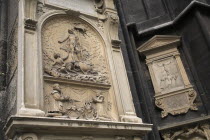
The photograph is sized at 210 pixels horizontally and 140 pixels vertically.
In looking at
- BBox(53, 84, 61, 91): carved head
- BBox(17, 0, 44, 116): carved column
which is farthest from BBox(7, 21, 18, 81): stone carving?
BBox(53, 84, 61, 91): carved head

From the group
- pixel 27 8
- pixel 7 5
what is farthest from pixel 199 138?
pixel 7 5

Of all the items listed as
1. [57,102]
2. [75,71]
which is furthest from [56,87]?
[75,71]

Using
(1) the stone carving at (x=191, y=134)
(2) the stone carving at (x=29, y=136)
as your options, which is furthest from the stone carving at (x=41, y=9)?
(1) the stone carving at (x=191, y=134)

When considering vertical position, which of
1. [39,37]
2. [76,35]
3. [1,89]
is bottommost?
[1,89]

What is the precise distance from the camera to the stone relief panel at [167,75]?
715 centimetres

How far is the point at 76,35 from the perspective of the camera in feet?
18.3

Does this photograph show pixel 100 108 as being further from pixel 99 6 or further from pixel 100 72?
pixel 99 6

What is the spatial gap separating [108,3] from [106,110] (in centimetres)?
275

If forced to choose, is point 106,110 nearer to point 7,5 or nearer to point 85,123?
point 85,123

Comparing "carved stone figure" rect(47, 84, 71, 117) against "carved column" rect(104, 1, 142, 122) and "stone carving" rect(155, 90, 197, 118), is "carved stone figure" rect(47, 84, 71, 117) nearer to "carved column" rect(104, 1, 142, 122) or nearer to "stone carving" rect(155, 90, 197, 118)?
"carved column" rect(104, 1, 142, 122)

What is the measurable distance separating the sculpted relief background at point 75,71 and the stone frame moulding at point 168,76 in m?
2.31

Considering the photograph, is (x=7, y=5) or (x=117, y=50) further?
(x=7, y=5)

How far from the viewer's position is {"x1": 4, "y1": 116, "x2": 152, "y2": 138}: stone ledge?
3629mm

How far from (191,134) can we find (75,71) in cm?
338
